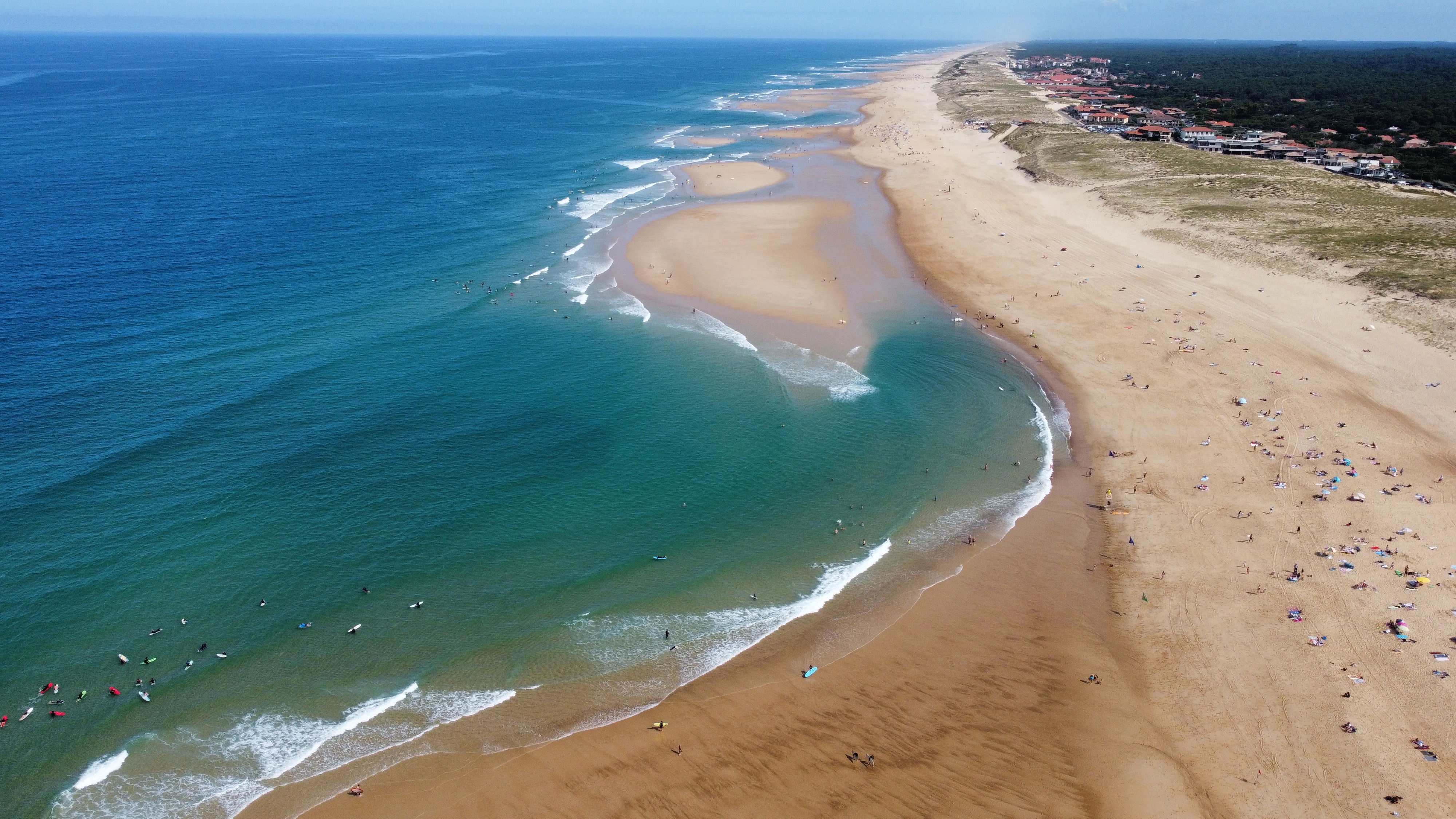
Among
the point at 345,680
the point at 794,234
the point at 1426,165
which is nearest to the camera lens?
the point at 345,680

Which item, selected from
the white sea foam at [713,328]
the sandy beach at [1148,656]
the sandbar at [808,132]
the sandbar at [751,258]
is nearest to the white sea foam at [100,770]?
the sandy beach at [1148,656]

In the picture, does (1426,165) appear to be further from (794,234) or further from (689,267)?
(689,267)

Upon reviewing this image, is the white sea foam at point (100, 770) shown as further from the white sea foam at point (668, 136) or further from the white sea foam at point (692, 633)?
the white sea foam at point (668, 136)

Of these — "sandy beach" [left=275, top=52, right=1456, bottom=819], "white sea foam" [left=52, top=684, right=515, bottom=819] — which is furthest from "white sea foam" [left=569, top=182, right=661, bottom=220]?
"white sea foam" [left=52, top=684, right=515, bottom=819]

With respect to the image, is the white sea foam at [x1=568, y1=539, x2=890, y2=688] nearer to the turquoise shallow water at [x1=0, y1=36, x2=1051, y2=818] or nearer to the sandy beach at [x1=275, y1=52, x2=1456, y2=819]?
the turquoise shallow water at [x1=0, y1=36, x2=1051, y2=818]

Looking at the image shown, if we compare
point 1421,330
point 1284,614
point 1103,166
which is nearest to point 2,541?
point 1284,614

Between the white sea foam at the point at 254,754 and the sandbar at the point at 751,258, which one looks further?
the sandbar at the point at 751,258
